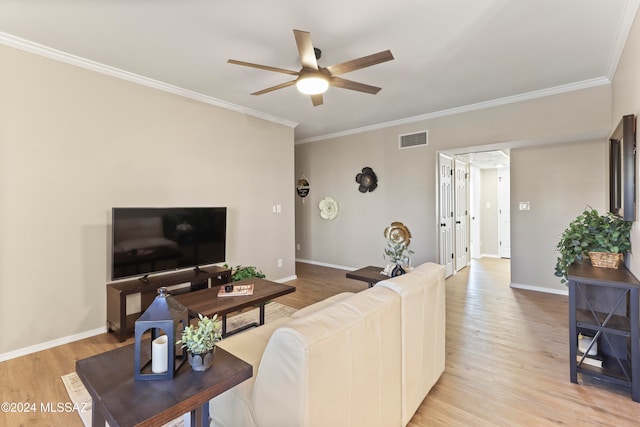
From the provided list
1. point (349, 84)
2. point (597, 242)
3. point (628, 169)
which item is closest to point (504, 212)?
point (597, 242)

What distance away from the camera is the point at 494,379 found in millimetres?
2174

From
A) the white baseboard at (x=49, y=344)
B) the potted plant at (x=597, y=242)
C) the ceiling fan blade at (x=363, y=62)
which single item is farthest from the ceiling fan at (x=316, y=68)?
the white baseboard at (x=49, y=344)

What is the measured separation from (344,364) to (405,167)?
430cm

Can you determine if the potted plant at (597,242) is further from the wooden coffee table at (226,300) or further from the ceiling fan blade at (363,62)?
the wooden coffee table at (226,300)

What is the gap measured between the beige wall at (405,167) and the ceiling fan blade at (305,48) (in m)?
2.95

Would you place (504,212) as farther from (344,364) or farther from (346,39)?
(344,364)

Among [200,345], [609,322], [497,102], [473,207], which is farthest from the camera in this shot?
[473,207]

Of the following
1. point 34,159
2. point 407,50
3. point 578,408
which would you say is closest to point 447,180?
point 407,50

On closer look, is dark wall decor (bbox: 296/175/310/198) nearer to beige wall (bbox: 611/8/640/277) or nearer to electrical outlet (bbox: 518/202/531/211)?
electrical outlet (bbox: 518/202/531/211)

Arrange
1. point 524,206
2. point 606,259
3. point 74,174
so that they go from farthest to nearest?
1. point 524,206
2. point 74,174
3. point 606,259

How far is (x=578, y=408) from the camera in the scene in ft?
6.08

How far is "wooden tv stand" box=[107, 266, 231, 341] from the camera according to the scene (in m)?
2.81

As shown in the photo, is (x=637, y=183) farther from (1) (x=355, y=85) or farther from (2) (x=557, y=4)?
(1) (x=355, y=85)

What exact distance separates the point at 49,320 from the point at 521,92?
565 centimetres
